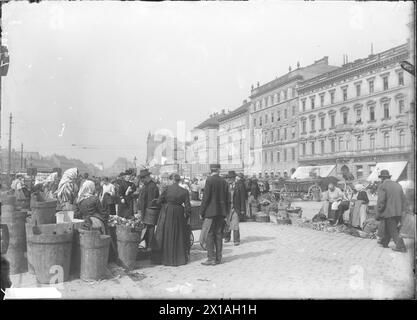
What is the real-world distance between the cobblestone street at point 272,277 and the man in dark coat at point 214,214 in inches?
11.3

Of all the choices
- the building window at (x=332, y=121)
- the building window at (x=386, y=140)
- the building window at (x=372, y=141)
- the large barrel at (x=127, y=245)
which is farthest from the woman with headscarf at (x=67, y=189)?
the building window at (x=332, y=121)

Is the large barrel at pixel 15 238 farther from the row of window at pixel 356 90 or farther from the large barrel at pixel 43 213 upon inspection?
the row of window at pixel 356 90

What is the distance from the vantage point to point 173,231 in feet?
21.2

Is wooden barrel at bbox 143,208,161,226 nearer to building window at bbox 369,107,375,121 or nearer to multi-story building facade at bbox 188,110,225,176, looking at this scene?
multi-story building facade at bbox 188,110,225,176

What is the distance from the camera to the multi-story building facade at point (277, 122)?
44.7 m

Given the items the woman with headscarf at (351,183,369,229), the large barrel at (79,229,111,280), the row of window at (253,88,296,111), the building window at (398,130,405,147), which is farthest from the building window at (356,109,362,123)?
the large barrel at (79,229,111,280)

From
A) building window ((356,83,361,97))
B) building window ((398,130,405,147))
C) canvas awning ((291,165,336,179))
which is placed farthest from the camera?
canvas awning ((291,165,336,179))

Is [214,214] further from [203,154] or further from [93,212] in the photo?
[203,154]

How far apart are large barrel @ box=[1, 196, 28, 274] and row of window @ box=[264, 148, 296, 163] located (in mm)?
41958

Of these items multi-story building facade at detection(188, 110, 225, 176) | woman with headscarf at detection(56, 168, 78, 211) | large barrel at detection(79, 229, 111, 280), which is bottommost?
large barrel at detection(79, 229, 111, 280)

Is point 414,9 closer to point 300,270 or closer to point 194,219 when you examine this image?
point 300,270

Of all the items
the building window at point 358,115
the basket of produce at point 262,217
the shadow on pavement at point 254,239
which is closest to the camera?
the shadow on pavement at point 254,239

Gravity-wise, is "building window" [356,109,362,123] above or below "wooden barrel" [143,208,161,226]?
above

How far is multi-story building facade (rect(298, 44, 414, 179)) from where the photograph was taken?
2916cm
